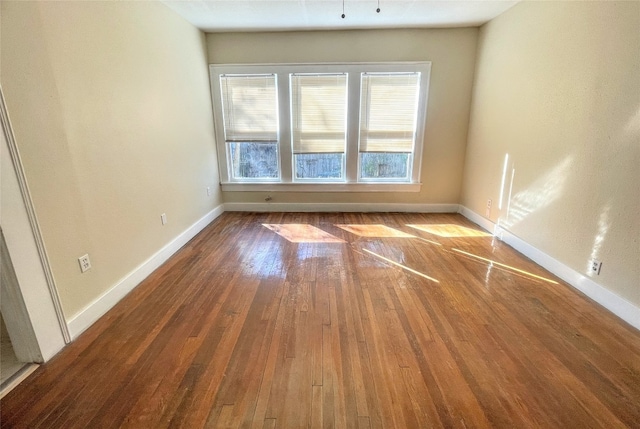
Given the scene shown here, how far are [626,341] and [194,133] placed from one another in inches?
176

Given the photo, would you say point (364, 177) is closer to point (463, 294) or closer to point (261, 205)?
point (261, 205)

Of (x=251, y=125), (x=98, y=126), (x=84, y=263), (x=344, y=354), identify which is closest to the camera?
(x=344, y=354)

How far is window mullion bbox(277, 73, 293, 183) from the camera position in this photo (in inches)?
168

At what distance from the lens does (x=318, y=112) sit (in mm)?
4363

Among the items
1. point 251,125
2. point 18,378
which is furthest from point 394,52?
→ point 18,378

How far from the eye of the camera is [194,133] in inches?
150

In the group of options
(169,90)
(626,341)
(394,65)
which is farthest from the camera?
(394,65)

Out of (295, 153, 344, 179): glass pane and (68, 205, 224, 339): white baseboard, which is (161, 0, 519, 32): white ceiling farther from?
(68, 205, 224, 339): white baseboard

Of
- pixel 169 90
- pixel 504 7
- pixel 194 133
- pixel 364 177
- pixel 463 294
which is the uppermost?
pixel 504 7

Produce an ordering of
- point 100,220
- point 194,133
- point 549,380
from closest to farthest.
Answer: point 549,380 < point 100,220 < point 194,133

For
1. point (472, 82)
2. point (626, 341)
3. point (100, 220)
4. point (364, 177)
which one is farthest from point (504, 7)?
point (100, 220)

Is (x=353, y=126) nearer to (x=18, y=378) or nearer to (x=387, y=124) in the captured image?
(x=387, y=124)

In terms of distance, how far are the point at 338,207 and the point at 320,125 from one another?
1312 millimetres

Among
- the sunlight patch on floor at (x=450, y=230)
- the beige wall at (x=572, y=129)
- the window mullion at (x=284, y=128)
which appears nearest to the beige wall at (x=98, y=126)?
the window mullion at (x=284, y=128)
